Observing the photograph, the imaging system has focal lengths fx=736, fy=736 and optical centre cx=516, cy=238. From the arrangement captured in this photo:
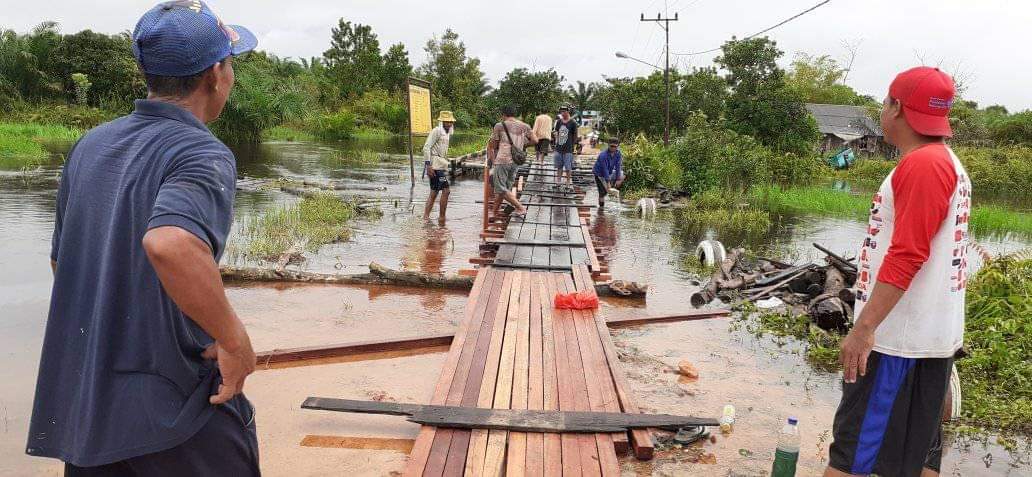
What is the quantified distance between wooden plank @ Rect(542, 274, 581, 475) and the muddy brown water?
42 cm

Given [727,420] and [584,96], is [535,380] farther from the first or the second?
[584,96]

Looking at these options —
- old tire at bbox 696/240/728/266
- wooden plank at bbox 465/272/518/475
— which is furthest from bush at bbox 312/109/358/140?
wooden plank at bbox 465/272/518/475

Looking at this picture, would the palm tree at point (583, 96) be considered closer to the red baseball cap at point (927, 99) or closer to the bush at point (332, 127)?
the bush at point (332, 127)

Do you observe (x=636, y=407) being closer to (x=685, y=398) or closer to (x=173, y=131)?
(x=685, y=398)

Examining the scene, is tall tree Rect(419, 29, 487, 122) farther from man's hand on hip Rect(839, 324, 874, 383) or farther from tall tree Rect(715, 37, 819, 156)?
man's hand on hip Rect(839, 324, 874, 383)

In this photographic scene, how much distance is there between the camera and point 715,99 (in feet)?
122

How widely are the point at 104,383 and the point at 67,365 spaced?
13 centimetres

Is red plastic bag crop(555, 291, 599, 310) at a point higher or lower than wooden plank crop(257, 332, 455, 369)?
higher

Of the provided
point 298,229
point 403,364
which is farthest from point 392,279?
point 298,229

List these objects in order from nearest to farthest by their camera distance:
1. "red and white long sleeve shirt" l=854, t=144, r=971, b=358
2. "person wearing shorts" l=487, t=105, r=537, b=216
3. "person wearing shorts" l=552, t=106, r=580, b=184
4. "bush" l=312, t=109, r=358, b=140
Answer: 1. "red and white long sleeve shirt" l=854, t=144, r=971, b=358
2. "person wearing shorts" l=487, t=105, r=537, b=216
3. "person wearing shorts" l=552, t=106, r=580, b=184
4. "bush" l=312, t=109, r=358, b=140

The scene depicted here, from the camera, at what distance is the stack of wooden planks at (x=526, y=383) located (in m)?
3.24

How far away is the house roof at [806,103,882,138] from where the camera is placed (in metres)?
44.7

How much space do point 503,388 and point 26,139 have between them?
23.4 metres

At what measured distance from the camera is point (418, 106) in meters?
14.6
